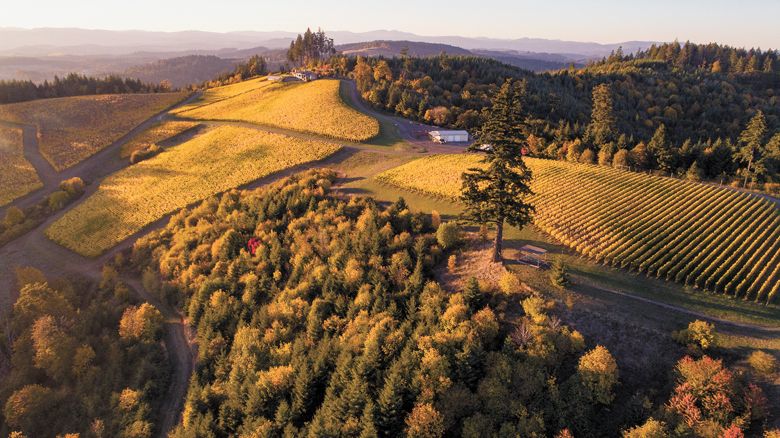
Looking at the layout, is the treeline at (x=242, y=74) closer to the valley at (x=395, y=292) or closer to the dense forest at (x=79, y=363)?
the valley at (x=395, y=292)

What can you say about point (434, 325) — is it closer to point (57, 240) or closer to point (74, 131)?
point (57, 240)

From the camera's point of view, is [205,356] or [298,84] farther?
[298,84]

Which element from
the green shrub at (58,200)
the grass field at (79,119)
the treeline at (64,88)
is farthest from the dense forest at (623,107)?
the treeline at (64,88)

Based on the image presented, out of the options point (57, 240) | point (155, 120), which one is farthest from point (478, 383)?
point (155, 120)

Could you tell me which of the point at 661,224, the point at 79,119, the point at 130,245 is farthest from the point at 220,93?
the point at 661,224

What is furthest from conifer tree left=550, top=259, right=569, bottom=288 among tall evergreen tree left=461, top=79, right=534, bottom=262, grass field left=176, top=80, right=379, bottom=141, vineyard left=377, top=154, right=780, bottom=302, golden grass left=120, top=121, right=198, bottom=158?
golden grass left=120, top=121, right=198, bottom=158

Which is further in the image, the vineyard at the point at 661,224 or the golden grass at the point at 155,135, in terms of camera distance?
the golden grass at the point at 155,135

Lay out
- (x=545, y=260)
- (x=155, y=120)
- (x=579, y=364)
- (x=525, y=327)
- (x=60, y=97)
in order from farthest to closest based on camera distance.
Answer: (x=60, y=97)
(x=155, y=120)
(x=545, y=260)
(x=525, y=327)
(x=579, y=364)
